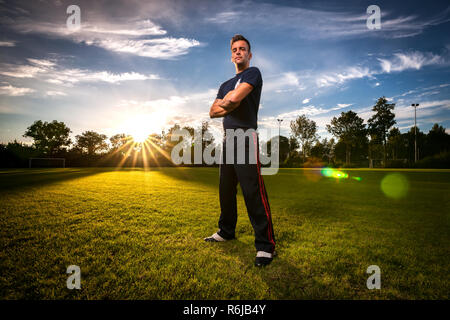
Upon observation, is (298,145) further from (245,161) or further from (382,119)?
(245,161)

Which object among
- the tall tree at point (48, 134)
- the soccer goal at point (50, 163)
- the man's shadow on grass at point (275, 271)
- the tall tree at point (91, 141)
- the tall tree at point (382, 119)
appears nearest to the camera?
the man's shadow on grass at point (275, 271)

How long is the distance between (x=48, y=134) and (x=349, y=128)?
269 ft

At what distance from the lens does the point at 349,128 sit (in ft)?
164

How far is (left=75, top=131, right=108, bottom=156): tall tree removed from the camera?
59938 mm

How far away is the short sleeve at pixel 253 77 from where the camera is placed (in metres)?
1.98

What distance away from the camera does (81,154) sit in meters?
35.2

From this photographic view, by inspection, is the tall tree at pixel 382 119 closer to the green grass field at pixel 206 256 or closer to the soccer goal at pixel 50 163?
the green grass field at pixel 206 256

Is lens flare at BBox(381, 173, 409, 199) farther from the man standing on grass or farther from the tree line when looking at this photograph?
the tree line

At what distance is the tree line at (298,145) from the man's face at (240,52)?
115ft

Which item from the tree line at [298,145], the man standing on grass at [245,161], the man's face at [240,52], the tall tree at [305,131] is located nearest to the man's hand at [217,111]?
the man standing on grass at [245,161]

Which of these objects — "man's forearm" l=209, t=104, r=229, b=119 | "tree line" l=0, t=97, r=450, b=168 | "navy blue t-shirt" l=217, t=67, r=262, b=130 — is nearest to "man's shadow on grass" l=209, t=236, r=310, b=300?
"navy blue t-shirt" l=217, t=67, r=262, b=130

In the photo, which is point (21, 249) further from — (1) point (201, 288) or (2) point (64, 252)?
(1) point (201, 288)

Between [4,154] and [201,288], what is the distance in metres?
41.5
